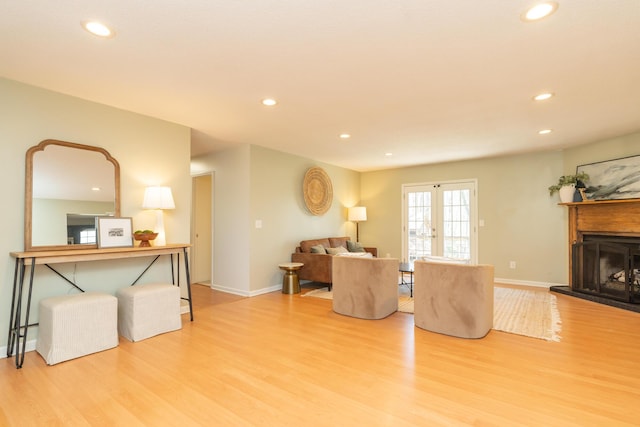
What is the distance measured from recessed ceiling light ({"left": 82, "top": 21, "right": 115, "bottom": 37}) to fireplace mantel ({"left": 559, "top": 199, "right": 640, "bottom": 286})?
232 inches

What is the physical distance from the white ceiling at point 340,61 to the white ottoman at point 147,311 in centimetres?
191

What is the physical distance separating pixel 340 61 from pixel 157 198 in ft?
8.04

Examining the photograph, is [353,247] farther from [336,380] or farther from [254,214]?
[336,380]

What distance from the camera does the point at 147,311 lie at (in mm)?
3131

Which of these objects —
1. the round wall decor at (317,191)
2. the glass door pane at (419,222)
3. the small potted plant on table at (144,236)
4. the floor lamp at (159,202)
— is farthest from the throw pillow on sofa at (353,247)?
the small potted plant on table at (144,236)

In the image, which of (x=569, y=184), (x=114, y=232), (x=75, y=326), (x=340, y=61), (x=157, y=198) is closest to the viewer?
(x=340, y=61)

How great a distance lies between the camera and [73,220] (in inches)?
121

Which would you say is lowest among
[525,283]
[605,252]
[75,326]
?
[525,283]

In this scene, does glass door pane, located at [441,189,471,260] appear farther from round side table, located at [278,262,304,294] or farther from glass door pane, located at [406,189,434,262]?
round side table, located at [278,262,304,294]

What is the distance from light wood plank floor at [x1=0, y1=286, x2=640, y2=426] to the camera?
1860mm

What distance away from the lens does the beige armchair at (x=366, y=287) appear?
370 centimetres

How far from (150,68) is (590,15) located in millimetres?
2975

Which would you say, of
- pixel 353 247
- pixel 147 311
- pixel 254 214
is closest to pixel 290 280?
pixel 254 214

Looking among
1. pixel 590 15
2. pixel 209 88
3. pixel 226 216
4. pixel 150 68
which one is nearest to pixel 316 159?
pixel 226 216
